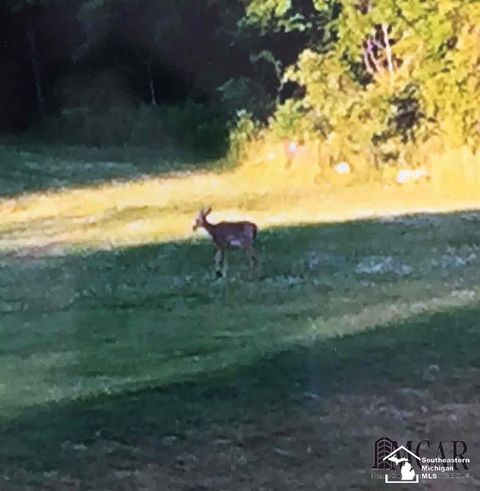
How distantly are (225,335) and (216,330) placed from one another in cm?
4

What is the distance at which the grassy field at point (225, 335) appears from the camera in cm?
185

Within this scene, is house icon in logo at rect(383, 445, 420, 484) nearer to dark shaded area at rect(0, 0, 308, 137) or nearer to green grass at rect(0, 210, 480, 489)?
green grass at rect(0, 210, 480, 489)

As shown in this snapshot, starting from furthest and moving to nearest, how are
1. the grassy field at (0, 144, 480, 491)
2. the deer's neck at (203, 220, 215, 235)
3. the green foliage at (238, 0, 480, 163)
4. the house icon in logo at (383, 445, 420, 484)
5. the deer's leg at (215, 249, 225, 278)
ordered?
the green foliage at (238, 0, 480, 163) < the deer's neck at (203, 220, 215, 235) < the deer's leg at (215, 249, 225, 278) < the grassy field at (0, 144, 480, 491) < the house icon in logo at (383, 445, 420, 484)

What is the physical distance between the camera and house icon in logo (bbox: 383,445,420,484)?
1.74 m

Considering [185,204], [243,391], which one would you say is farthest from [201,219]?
[243,391]

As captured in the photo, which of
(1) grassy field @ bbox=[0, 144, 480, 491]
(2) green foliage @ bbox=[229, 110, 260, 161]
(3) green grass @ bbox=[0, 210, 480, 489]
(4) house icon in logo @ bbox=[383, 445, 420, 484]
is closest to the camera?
(4) house icon in logo @ bbox=[383, 445, 420, 484]

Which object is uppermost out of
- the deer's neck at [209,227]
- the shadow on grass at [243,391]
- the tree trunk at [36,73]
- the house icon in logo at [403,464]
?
the tree trunk at [36,73]

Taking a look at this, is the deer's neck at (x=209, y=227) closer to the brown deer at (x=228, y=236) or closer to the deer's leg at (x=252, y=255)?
the brown deer at (x=228, y=236)

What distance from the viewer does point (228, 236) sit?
10.4 ft

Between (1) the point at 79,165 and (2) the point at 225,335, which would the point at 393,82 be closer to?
(1) the point at 79,165

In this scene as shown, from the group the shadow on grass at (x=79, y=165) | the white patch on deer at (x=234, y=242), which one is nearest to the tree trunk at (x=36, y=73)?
the shadow on grass at (x=79, y=165)

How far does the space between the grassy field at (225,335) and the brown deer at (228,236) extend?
0.12 feet

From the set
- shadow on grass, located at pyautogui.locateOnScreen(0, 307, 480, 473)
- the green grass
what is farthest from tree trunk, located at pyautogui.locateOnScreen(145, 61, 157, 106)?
shadow on grass, located at pyautogui.locateOnScreen(0, 307, 480, 473)

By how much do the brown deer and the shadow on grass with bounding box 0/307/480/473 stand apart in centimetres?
75
